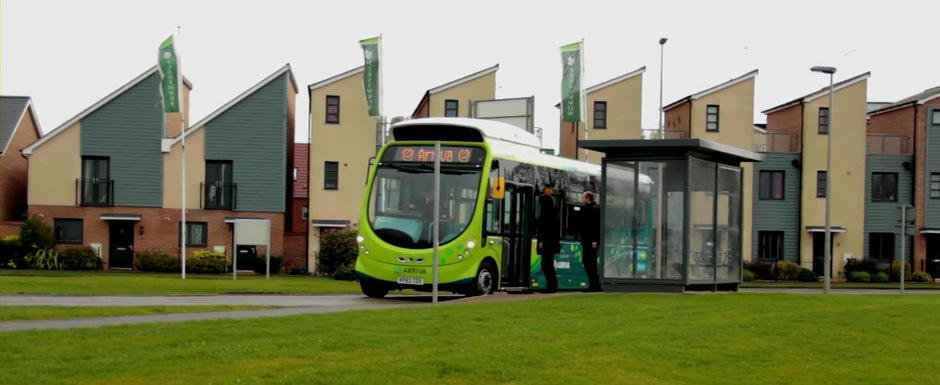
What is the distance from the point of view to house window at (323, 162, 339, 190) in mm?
55719

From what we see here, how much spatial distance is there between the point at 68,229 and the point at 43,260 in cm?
301

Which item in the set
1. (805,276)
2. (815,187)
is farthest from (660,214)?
(815,187)

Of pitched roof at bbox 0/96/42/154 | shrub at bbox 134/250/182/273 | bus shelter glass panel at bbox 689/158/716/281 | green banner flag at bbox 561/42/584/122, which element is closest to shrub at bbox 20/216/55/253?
shrub at bbox 134/250/182/273

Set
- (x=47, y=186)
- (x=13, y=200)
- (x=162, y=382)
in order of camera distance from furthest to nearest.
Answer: (x=13, y=200) < (x=47, y=186) < (x=162, y=382)

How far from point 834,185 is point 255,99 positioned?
2744cm

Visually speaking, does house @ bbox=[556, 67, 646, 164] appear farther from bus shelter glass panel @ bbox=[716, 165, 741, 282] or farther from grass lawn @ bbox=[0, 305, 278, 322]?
grass lawn @ bbox=[0, 305, 278, 322]

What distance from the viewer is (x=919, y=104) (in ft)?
198

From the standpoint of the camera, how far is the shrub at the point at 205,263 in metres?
50.7

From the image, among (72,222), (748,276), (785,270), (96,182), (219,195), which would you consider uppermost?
(96,182)

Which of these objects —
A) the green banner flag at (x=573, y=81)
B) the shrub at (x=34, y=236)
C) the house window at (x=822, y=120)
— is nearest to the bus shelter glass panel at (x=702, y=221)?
the green banner flag at (x=573, y=81)

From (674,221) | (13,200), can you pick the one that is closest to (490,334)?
(674,221)

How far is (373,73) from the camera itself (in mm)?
49469

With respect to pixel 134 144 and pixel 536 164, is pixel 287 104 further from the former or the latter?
pixel 536 164

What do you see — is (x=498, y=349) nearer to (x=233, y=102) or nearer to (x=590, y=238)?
(x=590, y=238)
